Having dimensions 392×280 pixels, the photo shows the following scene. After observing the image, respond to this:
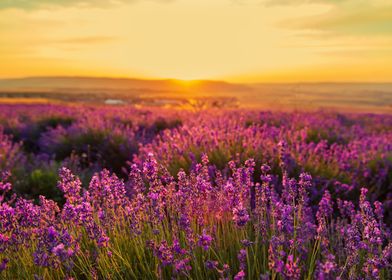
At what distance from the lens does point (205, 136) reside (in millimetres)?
7023

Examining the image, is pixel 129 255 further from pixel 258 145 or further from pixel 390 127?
pixel 390 127

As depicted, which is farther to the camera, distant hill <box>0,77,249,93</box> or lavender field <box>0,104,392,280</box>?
distant hill <box>0,77,249,93</box>

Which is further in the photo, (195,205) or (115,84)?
(115,84)

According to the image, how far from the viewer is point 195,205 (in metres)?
3.22

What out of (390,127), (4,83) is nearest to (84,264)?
(390,127)

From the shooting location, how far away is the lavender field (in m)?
2.67

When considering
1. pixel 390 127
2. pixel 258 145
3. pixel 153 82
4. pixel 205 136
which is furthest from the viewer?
pixel 153 82

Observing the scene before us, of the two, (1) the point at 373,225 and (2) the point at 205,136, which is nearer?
(1) the point at 373,225

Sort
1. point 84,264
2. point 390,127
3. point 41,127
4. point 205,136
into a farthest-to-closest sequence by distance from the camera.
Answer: point 390,127, point 41,127, point 205,136, point 84,264

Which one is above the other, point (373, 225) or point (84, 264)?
point (373, 225)

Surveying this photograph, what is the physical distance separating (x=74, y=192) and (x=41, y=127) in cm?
1041

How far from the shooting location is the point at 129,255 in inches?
126

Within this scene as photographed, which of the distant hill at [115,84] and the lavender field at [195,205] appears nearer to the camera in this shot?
the lavender field at [195,205]

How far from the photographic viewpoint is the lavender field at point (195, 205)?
2672 millimetres
